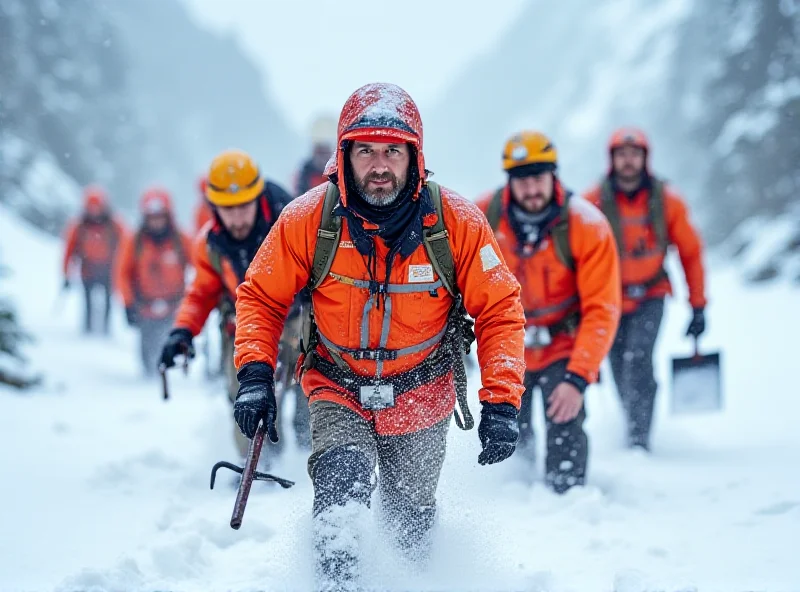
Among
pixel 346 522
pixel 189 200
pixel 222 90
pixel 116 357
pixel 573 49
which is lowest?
pixel 346 522

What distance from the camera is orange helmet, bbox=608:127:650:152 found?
6.38m

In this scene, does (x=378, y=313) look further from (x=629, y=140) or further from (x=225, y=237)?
(x=629, y=140)

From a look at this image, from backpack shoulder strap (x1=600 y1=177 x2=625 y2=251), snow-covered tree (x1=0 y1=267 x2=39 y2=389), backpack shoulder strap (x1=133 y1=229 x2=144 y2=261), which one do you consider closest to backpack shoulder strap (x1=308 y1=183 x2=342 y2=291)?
backpack shoulder strap (x1=600 y1=177 x2=625 y2=251)

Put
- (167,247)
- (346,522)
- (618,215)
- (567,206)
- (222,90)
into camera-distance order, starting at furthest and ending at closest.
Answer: (222,90), (167,247), (618,215), (567,206), (346,522)

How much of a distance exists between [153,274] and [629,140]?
22.1 ft

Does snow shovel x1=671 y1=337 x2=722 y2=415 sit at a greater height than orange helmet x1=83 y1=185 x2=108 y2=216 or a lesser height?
lesser

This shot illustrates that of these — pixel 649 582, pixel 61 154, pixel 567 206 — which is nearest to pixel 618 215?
pixel 567 206

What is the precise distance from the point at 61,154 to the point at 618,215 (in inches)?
1267

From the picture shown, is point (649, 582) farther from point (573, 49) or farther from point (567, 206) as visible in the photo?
point (573, 49)

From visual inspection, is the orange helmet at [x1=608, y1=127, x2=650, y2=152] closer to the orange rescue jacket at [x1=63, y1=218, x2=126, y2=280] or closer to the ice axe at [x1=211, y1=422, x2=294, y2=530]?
the ice axe at [x1=211, y1=422, x2=294, y2=530]

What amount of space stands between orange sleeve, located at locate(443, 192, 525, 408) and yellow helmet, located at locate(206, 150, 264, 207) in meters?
2.13

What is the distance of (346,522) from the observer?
10.3 feet

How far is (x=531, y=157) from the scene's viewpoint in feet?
17.0

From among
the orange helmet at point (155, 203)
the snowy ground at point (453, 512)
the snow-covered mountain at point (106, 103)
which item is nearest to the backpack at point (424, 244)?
the snowy ground at point (453, 512)
